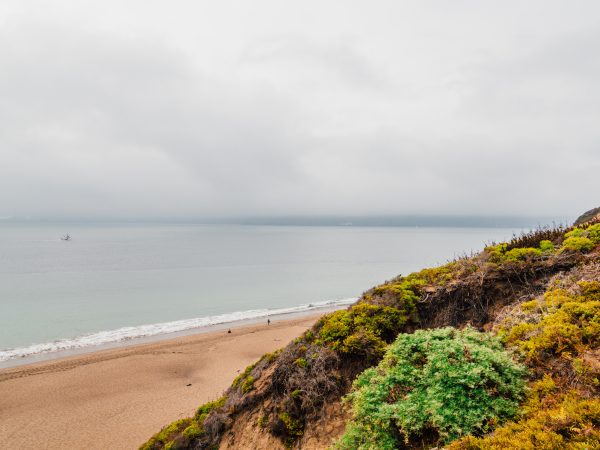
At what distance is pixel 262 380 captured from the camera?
875cm

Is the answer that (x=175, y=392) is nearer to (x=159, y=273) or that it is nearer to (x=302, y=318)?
(x=302, y=318)

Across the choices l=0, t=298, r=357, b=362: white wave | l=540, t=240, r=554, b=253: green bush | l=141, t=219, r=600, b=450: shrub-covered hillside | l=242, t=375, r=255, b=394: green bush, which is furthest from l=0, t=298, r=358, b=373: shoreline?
l=540, t=240, r=554, b=253: green bush

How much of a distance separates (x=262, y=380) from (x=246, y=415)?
903 millimetres

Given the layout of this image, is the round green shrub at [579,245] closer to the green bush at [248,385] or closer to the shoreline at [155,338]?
the green bush at [248,385]

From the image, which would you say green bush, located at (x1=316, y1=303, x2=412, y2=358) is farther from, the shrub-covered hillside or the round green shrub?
the round green shrub

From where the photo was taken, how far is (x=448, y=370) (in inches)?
201

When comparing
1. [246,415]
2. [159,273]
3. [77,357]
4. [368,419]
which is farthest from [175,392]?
[159,273]

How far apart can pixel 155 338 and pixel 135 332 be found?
332 centimetres

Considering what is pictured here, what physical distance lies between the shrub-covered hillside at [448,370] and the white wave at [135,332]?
28.8 m

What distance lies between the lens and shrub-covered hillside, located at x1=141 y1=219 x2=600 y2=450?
437 centimetres

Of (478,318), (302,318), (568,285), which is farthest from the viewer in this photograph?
(302,318)

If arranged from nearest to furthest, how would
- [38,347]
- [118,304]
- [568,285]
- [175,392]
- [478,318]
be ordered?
[568,285]
[478,318]
[175,392]
[38,347]
[118,304]

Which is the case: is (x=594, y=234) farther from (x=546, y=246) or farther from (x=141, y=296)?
(x=141, y=296)

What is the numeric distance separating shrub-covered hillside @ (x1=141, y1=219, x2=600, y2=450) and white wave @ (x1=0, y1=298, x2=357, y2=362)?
1132 inches
